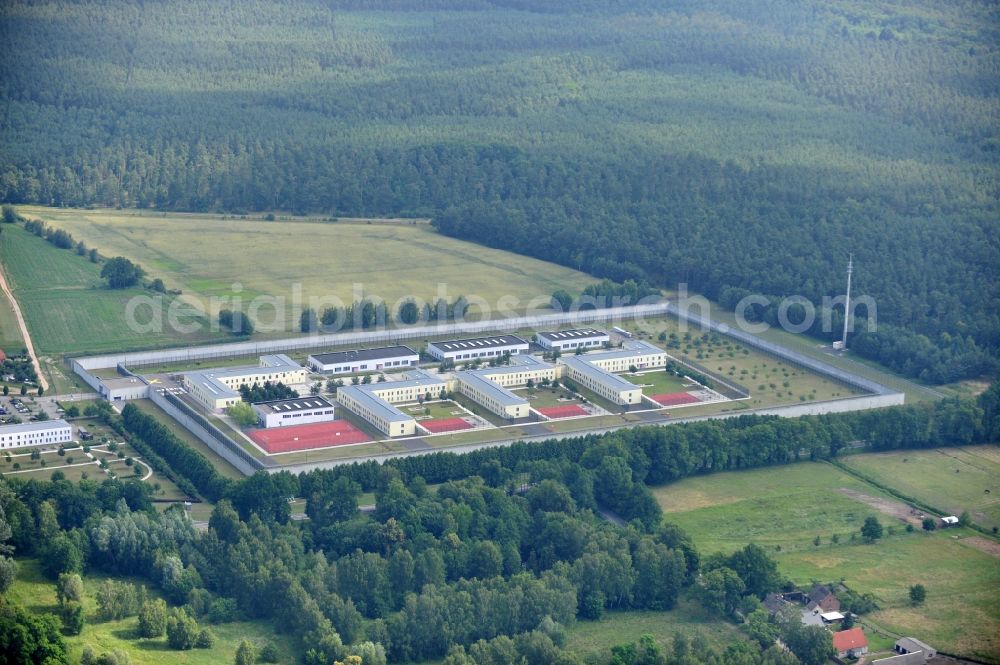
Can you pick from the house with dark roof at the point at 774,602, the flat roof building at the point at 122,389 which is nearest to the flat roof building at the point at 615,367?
the flat roof building at the point at 122,389

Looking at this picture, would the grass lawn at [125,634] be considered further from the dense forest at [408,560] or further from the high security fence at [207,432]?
the high security fence at [207,432]

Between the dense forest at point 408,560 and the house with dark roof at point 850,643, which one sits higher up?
the dense forest at point 408,560

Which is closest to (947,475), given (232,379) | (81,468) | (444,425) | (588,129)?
(444,425)

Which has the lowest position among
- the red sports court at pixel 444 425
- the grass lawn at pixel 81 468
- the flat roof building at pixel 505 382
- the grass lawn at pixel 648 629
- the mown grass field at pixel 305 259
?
the grass lawn at pixel 648 629

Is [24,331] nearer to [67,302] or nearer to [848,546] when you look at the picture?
[67,302]

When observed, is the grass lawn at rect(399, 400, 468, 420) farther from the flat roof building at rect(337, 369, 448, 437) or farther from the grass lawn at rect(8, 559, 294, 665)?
the grass lawn at rect(8, 559, 294, 665)

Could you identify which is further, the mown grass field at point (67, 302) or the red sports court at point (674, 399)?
the mown grass field at point (67, 302)
